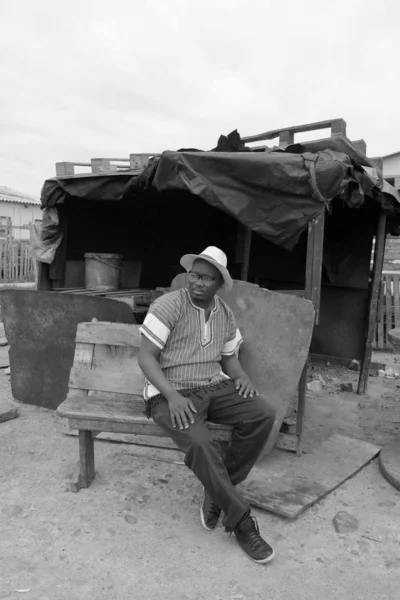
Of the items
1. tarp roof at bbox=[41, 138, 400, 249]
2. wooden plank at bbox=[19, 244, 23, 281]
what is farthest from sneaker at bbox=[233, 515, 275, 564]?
wooden plank at bbox=[19, 244, 23, 281]

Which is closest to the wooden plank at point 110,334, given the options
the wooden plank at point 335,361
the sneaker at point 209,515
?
the sneaker at point 209,515

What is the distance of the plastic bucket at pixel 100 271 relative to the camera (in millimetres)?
6406

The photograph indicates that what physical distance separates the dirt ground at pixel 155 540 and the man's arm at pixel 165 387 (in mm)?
764

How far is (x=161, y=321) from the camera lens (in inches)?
116

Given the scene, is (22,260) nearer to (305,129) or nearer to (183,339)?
(305,129)

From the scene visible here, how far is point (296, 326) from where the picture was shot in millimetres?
3850

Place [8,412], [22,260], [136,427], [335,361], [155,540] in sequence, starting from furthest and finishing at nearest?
[22,260] < [335,361] < [8,412] < [136,427] < [155,540]

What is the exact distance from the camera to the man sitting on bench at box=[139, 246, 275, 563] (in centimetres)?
283

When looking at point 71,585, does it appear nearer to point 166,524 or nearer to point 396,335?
point 166,524

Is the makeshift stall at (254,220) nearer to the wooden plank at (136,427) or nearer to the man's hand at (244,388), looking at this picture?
the man's hand at (244,388)

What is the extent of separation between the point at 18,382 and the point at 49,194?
219cm

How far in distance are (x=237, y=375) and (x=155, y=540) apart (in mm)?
1144

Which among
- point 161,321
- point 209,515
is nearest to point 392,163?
point 161,321

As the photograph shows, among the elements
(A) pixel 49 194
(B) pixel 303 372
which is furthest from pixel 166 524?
(A) pixel 49 194
